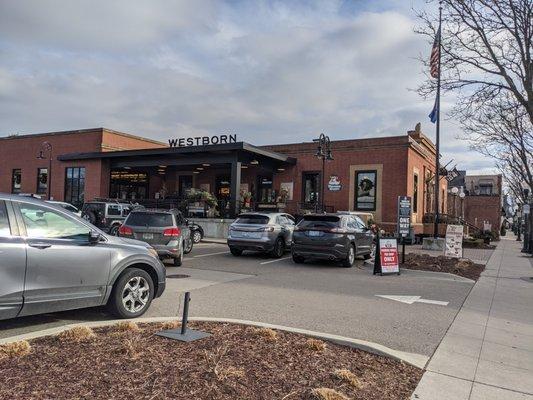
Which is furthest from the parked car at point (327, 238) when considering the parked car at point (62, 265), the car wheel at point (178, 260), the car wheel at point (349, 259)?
the parked car at point (62, 265)

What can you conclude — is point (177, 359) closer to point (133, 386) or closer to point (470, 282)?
point (133, 386)

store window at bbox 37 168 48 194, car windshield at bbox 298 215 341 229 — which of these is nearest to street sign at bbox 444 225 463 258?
car windshield at bbox 298 215 341 229

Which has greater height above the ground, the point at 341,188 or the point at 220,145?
the point at 220,145

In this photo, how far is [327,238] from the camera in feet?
47.1

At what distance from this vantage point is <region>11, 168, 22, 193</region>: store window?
41172 mm

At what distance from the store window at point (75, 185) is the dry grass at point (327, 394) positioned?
33873 millimetres

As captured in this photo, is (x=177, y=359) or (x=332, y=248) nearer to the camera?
(x=177, y=359)

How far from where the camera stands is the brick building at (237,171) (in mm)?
27656

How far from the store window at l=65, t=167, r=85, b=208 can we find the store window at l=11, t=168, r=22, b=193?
7.22m

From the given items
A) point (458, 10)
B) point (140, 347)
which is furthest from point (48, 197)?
point (140, 347)

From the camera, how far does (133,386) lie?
4023 millimetres

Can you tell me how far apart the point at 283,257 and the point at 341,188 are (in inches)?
521

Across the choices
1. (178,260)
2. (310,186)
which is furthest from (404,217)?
(310,186)

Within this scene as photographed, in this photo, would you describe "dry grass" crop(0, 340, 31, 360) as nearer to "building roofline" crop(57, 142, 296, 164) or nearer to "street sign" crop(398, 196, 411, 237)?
"street sign" crop(398, 196, 411, 237)
